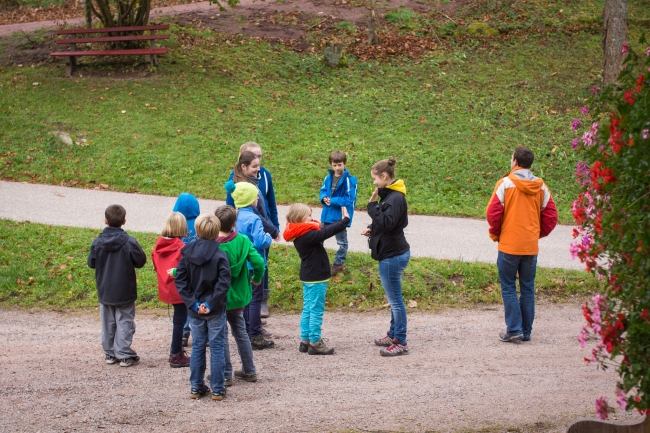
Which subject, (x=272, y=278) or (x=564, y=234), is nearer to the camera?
(x=272, y=278)

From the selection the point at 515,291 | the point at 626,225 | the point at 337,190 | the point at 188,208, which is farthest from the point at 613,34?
the point at 626,225

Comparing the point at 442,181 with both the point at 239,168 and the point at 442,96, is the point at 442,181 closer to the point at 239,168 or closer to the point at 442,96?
the point at 442,96

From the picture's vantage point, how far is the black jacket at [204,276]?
5633mm

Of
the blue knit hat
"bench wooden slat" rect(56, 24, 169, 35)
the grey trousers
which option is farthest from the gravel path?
"bench wooden slat" rect(56, 24, 169, 35)

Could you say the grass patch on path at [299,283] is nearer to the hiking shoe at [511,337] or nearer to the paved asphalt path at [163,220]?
the paved asphalt path at [163,220]

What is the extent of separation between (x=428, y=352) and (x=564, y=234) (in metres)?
4.87

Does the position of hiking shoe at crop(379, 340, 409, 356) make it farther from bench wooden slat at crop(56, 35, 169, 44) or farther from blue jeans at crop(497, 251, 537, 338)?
bench wooden slat at crop(56, 35, 169, 44)

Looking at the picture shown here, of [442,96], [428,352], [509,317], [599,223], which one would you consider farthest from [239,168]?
[442,96]

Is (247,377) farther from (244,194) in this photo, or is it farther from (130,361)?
(244,194)

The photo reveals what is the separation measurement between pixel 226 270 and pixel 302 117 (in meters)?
10.1

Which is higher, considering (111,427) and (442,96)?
(442,96)

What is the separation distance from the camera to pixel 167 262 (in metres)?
6.41

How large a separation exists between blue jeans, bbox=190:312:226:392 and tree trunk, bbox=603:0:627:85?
13055mm

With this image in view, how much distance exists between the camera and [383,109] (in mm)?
15805
